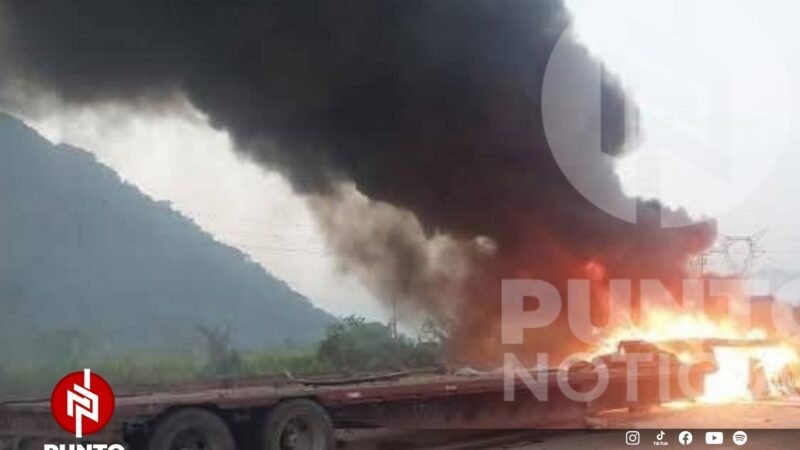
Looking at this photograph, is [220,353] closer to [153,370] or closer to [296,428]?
[153,370]

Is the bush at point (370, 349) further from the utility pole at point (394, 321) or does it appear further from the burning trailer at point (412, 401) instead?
the burning trailer at point (412, 401)

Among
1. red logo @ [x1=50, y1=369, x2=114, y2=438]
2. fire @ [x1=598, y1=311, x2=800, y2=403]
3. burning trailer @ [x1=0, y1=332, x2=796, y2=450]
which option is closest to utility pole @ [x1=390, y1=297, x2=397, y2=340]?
burning trailer @ [x1=0, y1=332, x2=796, y2=450]

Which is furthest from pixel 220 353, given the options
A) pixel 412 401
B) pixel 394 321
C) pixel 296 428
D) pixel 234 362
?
pixel 412 401

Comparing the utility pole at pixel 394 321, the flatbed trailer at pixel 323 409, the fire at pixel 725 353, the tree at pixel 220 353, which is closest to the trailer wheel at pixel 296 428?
the flatbed trailer at pixel 323 409

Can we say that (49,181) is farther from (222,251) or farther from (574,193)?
(574,193)

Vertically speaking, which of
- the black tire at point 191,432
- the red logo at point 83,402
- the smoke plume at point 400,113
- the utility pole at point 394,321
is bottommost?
the black tire at point 191,432

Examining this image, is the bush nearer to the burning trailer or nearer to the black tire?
Result: the burning trailer
